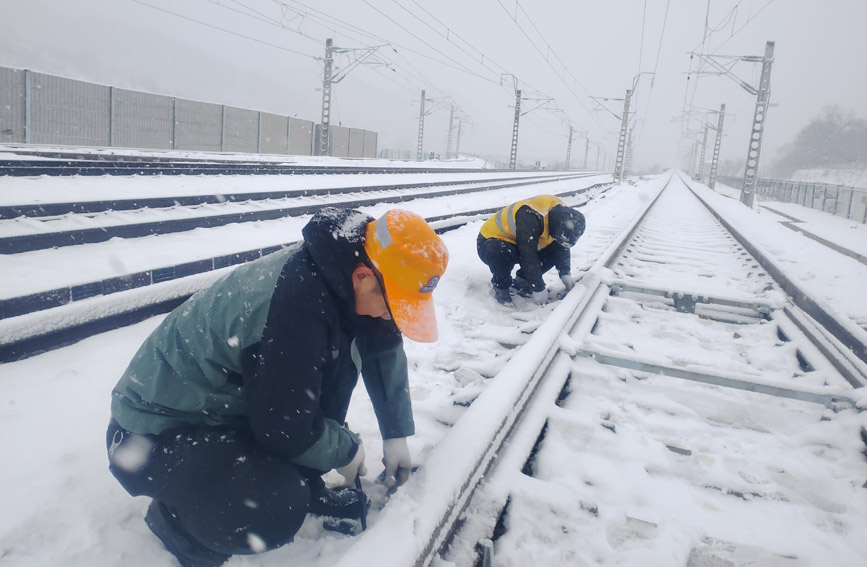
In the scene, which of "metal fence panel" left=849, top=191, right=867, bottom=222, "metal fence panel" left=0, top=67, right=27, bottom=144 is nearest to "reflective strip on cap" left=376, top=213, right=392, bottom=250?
"metal fence panel" left=849, top=191, right=867, bottom=222

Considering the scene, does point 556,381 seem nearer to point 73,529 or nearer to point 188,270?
point 73,529

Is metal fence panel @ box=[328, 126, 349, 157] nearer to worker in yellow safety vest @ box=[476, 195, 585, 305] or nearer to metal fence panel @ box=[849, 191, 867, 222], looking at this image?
metal fence panel @ box=[849, 191, 867, 222]

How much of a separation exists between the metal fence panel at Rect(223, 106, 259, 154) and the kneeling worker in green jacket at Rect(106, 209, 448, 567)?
2940cm

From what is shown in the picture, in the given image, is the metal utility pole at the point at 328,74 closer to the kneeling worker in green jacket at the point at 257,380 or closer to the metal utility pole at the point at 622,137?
the metal utility pole at the point at 622,137

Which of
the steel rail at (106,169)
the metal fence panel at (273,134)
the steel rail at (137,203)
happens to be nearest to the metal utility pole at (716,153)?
the metal fence panel at (273,134)

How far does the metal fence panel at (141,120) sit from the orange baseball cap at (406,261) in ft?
85.4

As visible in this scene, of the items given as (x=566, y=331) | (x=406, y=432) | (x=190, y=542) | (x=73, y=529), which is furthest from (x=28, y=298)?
(x=566, y=331)

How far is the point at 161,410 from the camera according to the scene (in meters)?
1.82

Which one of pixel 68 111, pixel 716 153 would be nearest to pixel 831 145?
pixel 716 153

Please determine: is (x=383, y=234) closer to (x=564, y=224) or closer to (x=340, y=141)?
(x=564, y=224)

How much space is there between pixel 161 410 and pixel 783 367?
373cm

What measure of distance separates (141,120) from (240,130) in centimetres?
618

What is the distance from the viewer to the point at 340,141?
1494 inches

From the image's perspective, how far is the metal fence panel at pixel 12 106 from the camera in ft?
61.7
